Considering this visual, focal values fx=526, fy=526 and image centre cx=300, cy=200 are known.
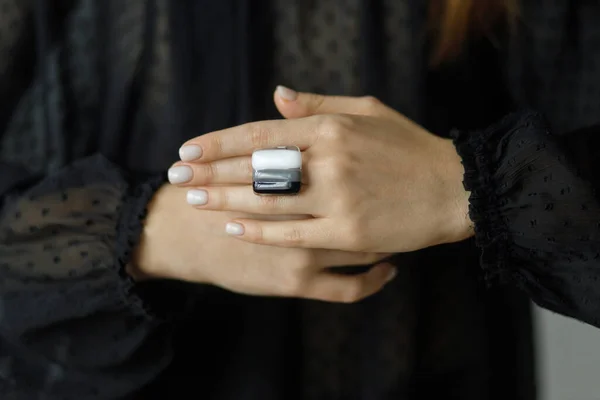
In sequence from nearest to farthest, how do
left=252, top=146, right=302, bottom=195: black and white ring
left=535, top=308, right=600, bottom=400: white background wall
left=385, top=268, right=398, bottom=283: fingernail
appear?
left=252, top=146, right=302, bottom=195: black and white ring < left=385, top=268, right=398, bottom=283: fingernail < left=535, top=308, right=600, bottom=400: white background wall

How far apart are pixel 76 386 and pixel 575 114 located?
0.75 metres

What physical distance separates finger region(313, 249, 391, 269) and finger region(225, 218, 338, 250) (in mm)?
33

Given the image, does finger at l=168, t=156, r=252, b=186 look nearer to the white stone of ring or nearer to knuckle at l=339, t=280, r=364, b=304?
the white stone of ring

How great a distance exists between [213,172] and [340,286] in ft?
0.63

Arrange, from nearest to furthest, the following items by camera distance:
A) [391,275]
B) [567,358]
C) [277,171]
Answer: [277,171]
[391,275]
[567,358]

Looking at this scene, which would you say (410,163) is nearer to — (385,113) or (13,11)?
(385,113)

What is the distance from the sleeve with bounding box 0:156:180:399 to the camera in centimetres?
58

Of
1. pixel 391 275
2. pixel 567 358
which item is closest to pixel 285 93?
pixel 391 275

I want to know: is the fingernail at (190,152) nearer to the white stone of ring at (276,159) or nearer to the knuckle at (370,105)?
the white stone of ring at (276,159)

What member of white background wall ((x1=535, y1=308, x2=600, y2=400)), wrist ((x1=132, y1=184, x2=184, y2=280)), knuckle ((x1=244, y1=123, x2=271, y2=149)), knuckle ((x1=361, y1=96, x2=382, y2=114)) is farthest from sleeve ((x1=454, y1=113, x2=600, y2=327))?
white background wall ((x1=535, y1=308, x2=600, y2=400))

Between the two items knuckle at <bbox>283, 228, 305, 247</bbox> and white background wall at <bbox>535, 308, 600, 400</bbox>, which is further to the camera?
white background wall at <bbox>535, 308, 600, 400</bbox>

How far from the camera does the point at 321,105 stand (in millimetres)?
599

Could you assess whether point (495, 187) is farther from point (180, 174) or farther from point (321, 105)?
point (180, 174)

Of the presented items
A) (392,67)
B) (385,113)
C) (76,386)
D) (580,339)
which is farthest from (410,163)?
(580,339)
